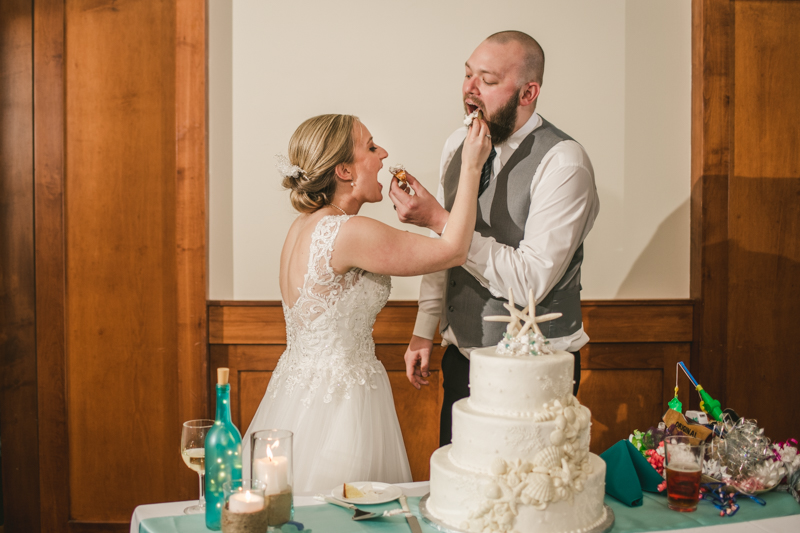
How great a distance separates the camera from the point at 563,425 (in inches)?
51.9

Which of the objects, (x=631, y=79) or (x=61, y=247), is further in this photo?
(x=631, y=79)

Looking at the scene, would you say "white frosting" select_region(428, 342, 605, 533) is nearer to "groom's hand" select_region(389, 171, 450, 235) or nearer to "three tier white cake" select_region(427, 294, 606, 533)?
"three tier white cake" select_region(427, 294, 606, 533)

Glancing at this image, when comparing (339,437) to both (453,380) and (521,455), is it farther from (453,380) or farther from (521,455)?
(521,455)

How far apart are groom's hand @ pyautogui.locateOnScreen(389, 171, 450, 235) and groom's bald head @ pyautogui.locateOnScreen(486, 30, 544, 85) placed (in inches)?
24.4

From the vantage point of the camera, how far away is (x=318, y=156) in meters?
2.07

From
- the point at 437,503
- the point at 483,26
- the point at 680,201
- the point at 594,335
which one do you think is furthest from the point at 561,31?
the point at 437,503

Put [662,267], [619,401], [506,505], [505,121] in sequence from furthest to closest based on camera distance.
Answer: [662,267] → [619,401] → [505,121] → [506,505]

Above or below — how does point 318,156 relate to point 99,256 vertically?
above

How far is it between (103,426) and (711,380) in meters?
3.16

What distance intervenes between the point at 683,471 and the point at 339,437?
980 mm

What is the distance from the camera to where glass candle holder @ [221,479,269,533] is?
1159 millimetres

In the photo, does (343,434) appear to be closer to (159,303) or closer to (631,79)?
(159,303)

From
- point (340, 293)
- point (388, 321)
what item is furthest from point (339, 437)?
point (388, 321)

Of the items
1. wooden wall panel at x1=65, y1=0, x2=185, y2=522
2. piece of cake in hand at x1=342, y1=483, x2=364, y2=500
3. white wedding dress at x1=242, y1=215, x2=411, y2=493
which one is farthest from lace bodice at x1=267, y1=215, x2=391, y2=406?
wooden wall panel at x1=65, y1=0, x2=185, y2=522
